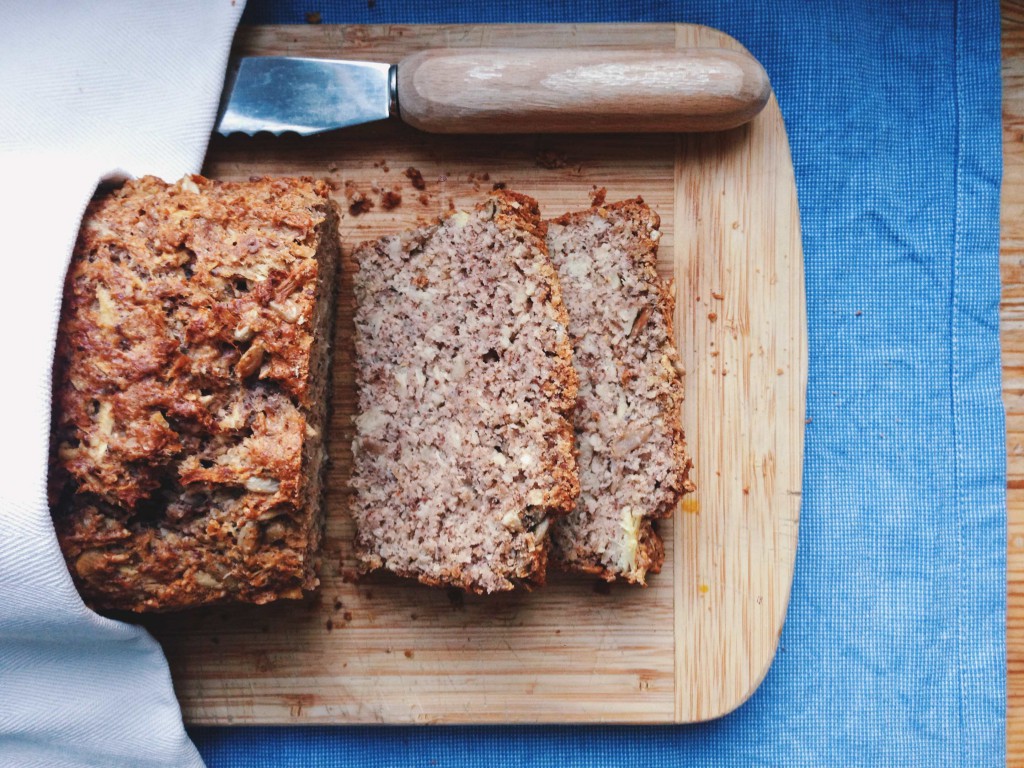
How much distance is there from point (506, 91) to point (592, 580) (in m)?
1.81

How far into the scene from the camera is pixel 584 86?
320 cm

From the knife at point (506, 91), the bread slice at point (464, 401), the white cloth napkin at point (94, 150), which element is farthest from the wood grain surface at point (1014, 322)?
the white cloth napkin at point (94, 150)

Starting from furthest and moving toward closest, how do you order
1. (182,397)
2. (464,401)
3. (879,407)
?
(879,407), (464,401), (182,397)

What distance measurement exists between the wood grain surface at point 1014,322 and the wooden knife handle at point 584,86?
1.14 m

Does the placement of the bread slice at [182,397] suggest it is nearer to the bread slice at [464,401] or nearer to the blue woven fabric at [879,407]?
the bread slice at [464,401]

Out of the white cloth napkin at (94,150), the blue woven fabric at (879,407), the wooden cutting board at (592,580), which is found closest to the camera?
the white cloth napkin at (94,150)

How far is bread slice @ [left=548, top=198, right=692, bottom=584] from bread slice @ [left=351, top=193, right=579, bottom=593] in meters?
0.19

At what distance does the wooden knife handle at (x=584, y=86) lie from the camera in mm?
3197

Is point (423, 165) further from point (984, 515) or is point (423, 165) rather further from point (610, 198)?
point (984, 515)

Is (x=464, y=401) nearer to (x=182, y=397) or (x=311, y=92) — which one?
(x=182, y=397)

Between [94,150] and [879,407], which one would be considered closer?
[94,150]

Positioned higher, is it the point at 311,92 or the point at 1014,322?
the point at 311,92

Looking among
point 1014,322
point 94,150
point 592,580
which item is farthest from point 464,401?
point 1014,322

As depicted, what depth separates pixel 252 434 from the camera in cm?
273
